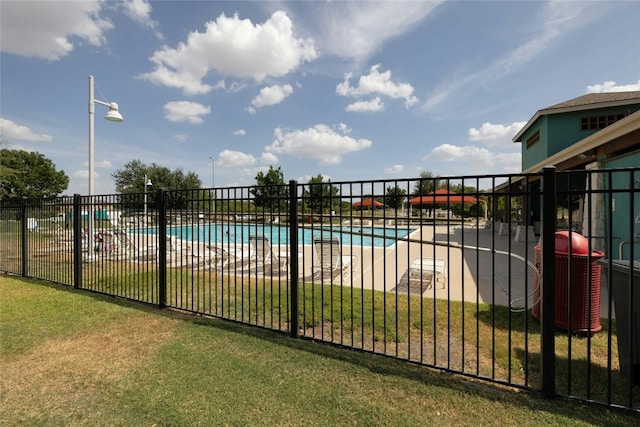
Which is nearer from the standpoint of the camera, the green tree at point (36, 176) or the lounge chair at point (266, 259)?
the lounge chair at point (266, 259)

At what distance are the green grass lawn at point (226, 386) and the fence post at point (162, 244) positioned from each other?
775 mm

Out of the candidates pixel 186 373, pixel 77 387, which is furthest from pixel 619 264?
pixel 77 387

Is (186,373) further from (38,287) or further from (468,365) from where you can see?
(38,287)

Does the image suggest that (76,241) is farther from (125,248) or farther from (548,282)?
(548,282)

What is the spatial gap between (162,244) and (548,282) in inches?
187

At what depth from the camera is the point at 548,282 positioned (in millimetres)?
2432

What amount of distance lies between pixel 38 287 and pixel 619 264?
8.83 metres

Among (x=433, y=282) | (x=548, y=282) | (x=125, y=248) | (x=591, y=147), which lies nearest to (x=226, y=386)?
(x=548, y=282)

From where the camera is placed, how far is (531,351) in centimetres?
317

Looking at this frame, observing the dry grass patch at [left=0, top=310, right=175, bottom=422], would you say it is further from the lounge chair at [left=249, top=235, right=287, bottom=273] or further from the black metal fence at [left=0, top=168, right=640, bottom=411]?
the lounge chair at [left=249, top=235, right=287, bottom=273]

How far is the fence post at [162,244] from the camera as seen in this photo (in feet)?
15.0

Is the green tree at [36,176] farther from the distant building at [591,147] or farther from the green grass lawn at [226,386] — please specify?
the distant building at [591,147]

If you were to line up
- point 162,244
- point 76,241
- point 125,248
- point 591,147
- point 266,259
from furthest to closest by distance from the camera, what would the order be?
point 266,259 < point 591,147 < point 125,248 < point 76,241 < point 162,244

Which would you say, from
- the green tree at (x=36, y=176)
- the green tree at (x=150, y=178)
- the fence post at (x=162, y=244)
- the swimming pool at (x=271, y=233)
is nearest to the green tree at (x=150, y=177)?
the green tree at (x=150, y=178)
